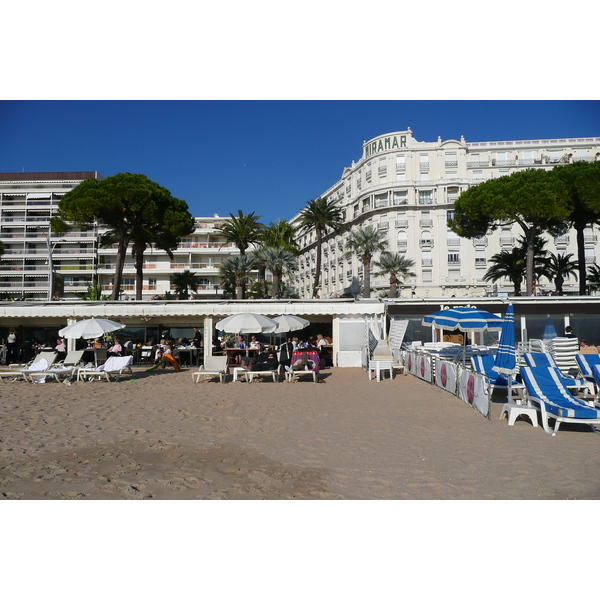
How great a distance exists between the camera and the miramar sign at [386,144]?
5041cm

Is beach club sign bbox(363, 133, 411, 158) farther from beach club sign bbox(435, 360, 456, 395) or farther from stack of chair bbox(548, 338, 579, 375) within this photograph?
stack of chair bbox(548, 338, 579, 375)

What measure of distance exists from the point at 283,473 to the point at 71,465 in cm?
233

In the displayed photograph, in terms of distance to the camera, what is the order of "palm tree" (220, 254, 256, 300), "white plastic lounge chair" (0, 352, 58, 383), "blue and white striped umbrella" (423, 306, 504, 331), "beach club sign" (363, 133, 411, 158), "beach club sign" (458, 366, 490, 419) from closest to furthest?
"beach club sign" (458, 366, 490, 419)
"blue and white striped umbrella" (423, 306, 504, 331)
"white plastic lounge chair" (0, 352, 58, 383)
"palm tree" (220, 254, 256, 300)
"beach club sign" (363, 133, 411, 158)

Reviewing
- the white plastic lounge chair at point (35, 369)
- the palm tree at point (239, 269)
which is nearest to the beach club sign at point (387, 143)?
the palm tree at point (239, 269)

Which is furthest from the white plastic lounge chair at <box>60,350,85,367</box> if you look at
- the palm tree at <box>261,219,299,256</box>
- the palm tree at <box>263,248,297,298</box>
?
the palm tree at <box>261,219,299,256</box>

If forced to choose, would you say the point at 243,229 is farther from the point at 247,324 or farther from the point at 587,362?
the point at 587,362

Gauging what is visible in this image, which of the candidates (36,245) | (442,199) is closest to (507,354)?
(442,199)

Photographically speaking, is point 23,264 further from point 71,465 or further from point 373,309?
point 71,465

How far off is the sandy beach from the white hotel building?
39.7 meters

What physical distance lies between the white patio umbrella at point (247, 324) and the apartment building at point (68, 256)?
130 feet

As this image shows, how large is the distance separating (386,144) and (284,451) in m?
49.4

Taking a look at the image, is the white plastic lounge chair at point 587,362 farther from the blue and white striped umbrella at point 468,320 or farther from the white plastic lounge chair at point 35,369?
the white plastic lounge chair at point 35,369

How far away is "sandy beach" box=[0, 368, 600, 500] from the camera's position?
4625 mm

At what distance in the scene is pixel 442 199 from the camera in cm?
4894
